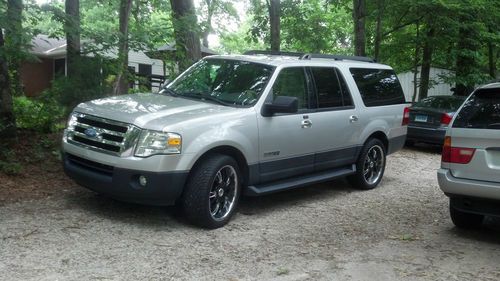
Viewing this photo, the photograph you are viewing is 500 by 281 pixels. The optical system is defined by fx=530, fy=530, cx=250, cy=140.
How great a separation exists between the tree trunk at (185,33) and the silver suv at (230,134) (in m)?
2.14

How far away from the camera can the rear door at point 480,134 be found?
535 centimetres

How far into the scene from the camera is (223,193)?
5.88 metres

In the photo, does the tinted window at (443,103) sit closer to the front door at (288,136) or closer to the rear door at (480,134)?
the front door at (288,136)

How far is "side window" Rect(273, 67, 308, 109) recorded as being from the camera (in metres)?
6.56

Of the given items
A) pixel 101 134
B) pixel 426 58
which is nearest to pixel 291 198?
pixel 101 134

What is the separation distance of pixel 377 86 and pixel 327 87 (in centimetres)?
146

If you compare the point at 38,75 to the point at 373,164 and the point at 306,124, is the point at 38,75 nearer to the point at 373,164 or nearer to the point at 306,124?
the point at 373,164

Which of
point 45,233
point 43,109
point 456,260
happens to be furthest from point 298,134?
point 43,109

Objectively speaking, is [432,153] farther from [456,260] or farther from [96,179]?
[96,179]

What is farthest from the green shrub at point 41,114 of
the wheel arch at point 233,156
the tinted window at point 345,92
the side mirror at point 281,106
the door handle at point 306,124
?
the tinted window at point 345,92

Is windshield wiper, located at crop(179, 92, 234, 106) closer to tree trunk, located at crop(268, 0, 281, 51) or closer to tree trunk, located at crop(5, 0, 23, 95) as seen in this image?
tree trunk, located at crop(5, 0, 23, 95)

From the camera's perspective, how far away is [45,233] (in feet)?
17.0

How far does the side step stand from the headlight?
1.26 m

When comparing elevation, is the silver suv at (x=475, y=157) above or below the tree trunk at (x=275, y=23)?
below
